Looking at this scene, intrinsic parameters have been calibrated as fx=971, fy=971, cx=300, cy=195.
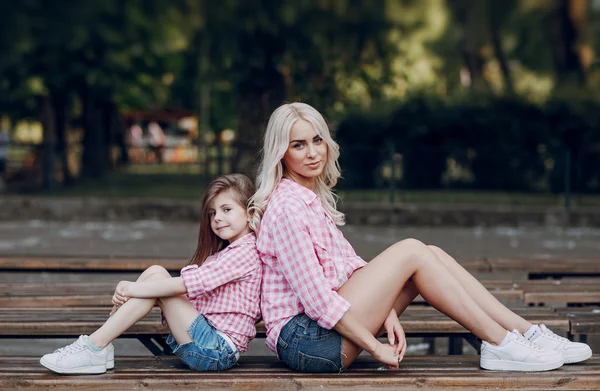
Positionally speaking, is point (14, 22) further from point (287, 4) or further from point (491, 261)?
point (491, 261)

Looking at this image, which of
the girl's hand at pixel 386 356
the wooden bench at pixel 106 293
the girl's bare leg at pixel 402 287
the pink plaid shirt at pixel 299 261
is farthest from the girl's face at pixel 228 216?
the wooden bench at pixel 106 293

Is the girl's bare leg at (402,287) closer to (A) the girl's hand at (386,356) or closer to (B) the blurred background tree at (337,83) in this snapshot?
(A) the girl's hand at (386,356)

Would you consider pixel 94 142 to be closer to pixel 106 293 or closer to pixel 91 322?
pixel 106 293

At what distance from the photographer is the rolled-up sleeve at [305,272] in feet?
11.9

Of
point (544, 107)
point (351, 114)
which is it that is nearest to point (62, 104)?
point (351, 114)

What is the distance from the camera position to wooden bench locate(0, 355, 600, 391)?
138 inches

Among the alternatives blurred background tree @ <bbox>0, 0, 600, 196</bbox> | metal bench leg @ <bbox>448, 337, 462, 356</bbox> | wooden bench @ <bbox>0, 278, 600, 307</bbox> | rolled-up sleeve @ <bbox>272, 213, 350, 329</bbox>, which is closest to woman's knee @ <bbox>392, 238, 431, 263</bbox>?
rolled-up sleeve @ <bbox>272, 213, 350, 329</bbox>

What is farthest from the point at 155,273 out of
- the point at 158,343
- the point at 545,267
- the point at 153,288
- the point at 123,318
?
the point at 545,267

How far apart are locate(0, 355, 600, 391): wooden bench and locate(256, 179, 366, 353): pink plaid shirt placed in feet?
0.75

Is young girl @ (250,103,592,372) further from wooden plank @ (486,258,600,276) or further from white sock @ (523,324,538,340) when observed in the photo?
wooden plank @ (486,258,600,276)

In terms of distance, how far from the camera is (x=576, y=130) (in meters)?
16.7

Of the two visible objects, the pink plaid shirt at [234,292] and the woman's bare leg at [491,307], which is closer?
the pink plaid shirt at [234,292]

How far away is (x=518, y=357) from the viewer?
3.73 meters

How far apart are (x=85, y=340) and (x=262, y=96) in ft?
42.7
